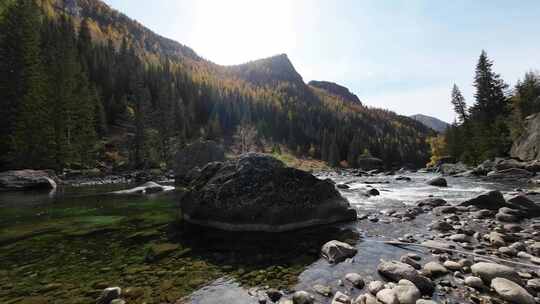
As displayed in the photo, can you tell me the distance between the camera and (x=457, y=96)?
230 feet

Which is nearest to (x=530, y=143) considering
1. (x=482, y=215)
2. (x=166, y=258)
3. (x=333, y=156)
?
(x=482, y=215)

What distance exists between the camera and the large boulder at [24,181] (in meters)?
25.4

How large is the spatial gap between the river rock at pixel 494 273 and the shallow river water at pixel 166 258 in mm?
2046

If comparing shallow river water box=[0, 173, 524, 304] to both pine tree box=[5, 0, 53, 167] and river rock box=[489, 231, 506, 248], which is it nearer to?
river rock box=[489, 231, 506, 248]

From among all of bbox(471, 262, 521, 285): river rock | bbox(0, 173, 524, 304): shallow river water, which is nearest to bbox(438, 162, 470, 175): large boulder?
bbox(0, 173, 524, 304): shallow river water

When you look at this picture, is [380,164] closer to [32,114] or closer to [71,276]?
[32,114]

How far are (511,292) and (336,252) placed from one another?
11.8 ft

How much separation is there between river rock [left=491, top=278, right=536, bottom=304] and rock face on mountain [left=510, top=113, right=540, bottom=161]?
44.8 metres

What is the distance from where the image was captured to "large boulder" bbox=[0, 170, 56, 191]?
83.5 ft

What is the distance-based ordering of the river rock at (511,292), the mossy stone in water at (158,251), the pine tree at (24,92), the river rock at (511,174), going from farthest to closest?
the pine tree at (24,92)
the river rock at (511,174)
the mossy stone in water at (158,251)
the river rock at (511,292)

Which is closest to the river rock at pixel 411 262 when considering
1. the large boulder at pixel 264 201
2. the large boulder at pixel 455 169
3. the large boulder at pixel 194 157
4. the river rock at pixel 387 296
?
the river rock at pixel 387 296

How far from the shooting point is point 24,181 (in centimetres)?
2595

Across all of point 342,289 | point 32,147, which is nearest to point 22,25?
point 32,147

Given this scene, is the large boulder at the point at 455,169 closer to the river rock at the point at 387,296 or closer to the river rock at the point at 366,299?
the river rock at the point at 387,296
